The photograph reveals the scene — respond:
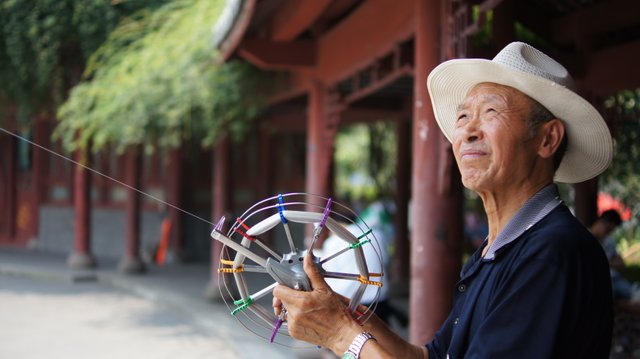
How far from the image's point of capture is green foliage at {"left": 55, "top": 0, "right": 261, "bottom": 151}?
294 inches

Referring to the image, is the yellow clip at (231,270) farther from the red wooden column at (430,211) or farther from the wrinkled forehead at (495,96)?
the red wooden column at (430,211)

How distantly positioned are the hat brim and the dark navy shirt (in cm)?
26

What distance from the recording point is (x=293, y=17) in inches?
214

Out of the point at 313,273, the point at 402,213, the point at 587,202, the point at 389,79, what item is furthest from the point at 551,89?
the point at 402,213

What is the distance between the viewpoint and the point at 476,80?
5.57ft

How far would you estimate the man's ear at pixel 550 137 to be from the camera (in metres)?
1.57

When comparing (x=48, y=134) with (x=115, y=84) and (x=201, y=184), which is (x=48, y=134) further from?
(x=115, y=84)

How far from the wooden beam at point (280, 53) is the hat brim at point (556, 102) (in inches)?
169

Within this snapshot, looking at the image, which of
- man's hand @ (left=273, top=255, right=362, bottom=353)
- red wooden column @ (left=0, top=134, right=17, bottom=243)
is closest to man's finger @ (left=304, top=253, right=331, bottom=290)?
man's hand @ (left=273, top=255, right=362, bottom=353)

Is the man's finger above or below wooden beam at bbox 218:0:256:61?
below

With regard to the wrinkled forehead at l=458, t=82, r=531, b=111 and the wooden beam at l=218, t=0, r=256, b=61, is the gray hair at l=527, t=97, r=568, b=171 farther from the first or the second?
the wooden beam at l=218, t=0, r=256, b=61

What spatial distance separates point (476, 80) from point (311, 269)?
62cm

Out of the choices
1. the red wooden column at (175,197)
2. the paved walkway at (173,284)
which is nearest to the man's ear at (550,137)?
the paved walkway at (173,284)

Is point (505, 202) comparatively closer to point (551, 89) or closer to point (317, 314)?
point (551, 89)
